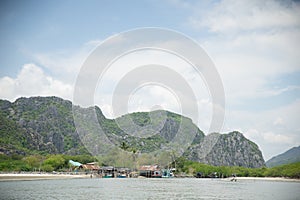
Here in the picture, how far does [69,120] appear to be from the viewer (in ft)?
607

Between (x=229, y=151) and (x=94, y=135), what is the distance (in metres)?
72.2

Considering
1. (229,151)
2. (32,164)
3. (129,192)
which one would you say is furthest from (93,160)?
(129,192)

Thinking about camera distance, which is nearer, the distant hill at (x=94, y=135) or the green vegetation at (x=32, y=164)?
the green vegetation at (x=32, y=164)

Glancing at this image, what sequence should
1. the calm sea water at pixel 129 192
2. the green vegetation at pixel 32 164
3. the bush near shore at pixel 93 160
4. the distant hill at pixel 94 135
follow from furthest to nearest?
the distant hill at pixel 94 135, the bush near shore at pixel 93 160, the green vegetation at pixel 32 164, the calm sea water at pixel 129 192

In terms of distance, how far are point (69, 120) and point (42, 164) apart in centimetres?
8817

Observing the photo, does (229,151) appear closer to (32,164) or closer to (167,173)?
(167,173)

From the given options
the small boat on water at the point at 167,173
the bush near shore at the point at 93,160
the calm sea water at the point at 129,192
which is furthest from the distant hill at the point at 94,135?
the calm sea water at the point at 129,192

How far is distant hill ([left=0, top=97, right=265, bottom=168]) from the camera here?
153500 millimetres

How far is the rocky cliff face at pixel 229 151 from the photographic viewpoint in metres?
170

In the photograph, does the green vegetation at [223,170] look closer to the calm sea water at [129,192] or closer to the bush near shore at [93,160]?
the bush near shore at [93,160]

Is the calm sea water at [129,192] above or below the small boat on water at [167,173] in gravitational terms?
below

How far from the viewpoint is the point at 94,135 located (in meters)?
160

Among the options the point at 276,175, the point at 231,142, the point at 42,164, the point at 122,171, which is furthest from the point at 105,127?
the point at 276,175

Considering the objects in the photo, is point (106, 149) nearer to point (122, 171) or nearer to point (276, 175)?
point (122, 171)
